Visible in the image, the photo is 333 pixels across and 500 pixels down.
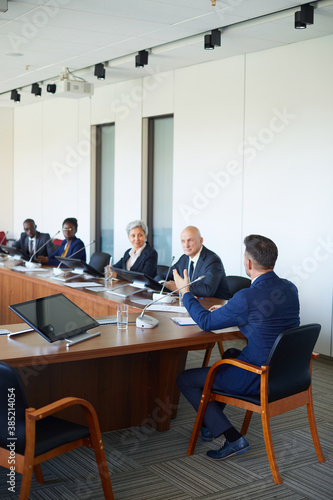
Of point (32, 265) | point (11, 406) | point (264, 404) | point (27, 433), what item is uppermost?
point (32, 265)

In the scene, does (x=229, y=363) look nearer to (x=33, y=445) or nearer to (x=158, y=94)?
(x=33, y=445)

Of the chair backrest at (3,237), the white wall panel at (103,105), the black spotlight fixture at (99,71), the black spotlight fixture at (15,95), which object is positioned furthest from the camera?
the chair backrest at (3,237)

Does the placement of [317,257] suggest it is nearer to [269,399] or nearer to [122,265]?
[122,265]

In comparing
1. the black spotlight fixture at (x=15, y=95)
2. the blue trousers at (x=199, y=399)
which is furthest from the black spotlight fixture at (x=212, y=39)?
the black spotlight fixture at (x=15, y=95)

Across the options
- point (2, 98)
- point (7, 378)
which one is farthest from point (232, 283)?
point (2, 98)

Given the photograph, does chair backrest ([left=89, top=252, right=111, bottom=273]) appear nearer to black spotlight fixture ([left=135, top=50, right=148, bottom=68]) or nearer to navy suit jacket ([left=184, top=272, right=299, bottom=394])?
black spotlight fixture ([left=135, top=50, right=148, bottom=68])

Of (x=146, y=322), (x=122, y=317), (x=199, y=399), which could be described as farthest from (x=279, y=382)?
(x=122, y=317)

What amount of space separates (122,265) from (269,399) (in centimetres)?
301

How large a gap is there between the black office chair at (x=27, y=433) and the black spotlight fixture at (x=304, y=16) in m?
3.94

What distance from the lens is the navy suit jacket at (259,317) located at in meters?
3.30

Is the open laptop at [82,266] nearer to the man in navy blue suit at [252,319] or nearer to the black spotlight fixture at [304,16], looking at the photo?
the man in navy blue suit at [252,319]

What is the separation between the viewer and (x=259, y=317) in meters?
3.30

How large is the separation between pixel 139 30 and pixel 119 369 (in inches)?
147

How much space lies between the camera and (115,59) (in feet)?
24.7
